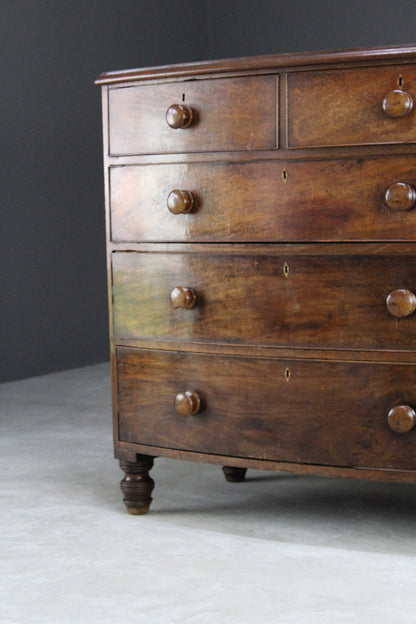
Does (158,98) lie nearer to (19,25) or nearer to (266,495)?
(266,495)

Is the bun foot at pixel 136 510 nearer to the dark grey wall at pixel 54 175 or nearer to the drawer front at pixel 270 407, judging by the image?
the drawer front at pixel 270 407

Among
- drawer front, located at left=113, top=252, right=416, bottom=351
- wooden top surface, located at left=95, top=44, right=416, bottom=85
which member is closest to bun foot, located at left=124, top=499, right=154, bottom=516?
drawer front, located at left=113, top=252, right=416, bottom=351

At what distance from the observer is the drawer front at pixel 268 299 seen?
1933mm

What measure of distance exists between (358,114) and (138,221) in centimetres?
58

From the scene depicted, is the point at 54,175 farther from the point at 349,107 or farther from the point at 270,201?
the point at 349,107

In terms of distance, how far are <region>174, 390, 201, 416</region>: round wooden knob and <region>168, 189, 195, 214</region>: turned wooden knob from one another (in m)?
0.42

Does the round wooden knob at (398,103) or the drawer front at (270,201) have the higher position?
the round wooden knob at (398,103)

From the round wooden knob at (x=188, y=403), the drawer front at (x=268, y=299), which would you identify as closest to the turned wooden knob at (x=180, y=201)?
the drawer front at (x=268, y=299)

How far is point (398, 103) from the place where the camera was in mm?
1856

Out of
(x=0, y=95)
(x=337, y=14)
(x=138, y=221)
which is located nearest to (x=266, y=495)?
(x=138, y=221)

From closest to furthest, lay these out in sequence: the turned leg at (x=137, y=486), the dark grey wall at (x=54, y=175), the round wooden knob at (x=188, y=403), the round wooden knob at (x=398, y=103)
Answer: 1. the round wooden knob at (x=398, y=103)
2. the round wooden knob at (x=188, y=403)
3. the turned leg at (x=137, y=486)
4. the dark grey wall at (x=54, y=175)

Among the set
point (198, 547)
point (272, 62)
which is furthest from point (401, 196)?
point (198, 547)

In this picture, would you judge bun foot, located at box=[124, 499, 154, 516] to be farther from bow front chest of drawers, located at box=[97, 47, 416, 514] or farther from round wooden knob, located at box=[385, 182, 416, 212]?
round wooden knob, located at box=[385, 182, 416, 212]

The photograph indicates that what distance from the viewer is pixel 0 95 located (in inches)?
169
